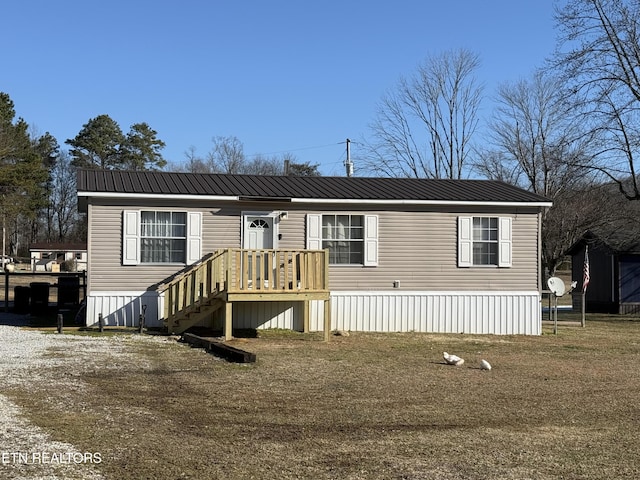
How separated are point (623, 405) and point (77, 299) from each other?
49.8 ft

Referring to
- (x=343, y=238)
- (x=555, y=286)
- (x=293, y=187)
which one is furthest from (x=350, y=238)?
(x=555, y=286)

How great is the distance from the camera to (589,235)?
26203 millimetres

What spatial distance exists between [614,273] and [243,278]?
52.9 ft

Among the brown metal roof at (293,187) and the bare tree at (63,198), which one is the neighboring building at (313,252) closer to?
the brown metal roof at (293,187)

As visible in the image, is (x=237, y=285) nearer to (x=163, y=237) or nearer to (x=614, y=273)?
(x=163, y=237)

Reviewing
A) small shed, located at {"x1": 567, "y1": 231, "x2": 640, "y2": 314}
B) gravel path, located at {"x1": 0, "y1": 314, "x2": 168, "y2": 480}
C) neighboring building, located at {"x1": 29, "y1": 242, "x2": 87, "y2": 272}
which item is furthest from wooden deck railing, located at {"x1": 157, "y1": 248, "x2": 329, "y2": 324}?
neighboring building, located at {"x1": 29, "y1": 242, "x2": 87, "y2": 272}

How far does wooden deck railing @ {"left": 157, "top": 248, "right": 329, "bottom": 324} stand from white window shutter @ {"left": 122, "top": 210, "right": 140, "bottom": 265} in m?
1.13

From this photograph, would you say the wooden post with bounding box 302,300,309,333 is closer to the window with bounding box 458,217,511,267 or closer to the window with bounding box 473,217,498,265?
the window with bounding box 458,217,511,267

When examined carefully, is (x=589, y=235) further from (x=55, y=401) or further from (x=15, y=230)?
(x=15, y=230)

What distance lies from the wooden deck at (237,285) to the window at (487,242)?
4.09 meters

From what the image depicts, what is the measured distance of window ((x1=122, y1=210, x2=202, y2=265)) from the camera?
606 inches

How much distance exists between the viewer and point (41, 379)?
8.92 metres

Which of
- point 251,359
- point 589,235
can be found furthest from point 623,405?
point 589,235

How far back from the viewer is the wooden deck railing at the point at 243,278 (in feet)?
46.3
